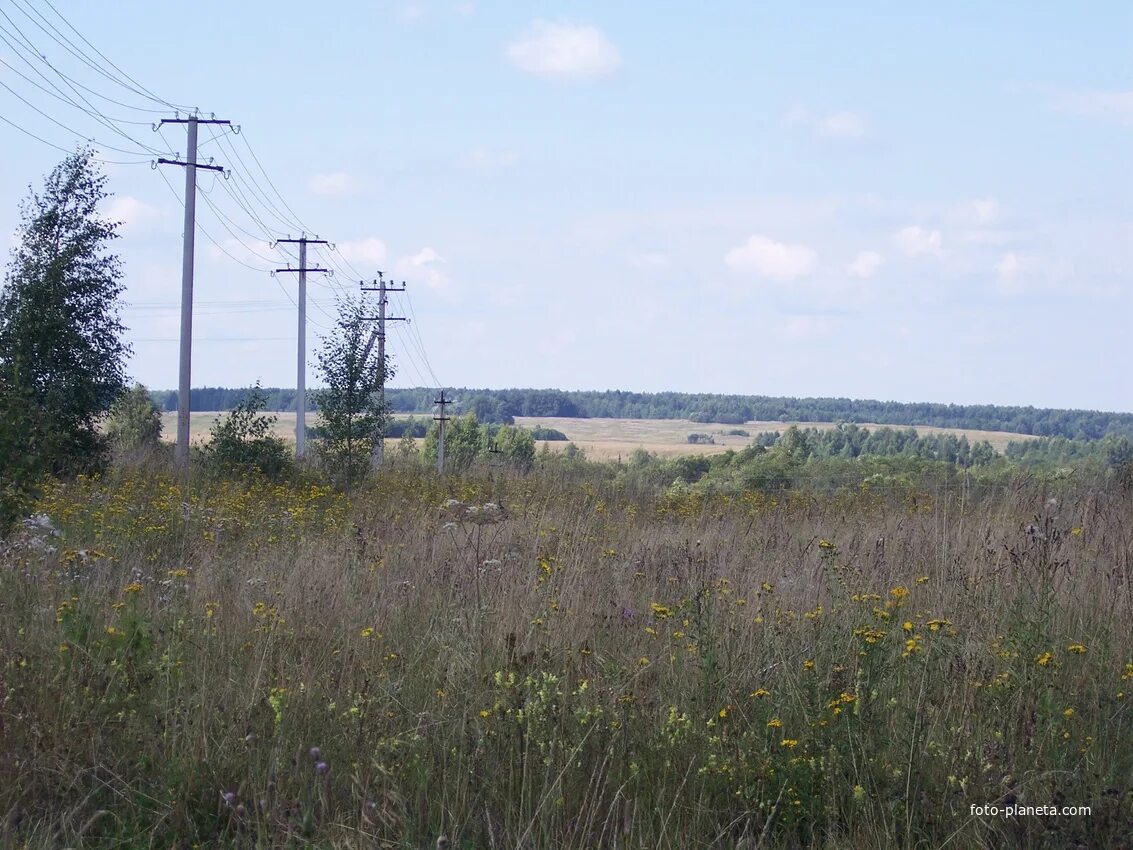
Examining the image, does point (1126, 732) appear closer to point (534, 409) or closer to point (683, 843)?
point (683, 843)

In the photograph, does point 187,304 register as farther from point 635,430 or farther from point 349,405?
point 635,430

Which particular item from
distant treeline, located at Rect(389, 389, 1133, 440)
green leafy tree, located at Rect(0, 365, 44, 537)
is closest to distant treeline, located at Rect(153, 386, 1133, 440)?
distant treeline, located at Rect(389, 389, 1133, 440)

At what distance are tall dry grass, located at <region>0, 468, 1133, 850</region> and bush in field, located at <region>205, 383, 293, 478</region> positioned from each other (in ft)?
44.3

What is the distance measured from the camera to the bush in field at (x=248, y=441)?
20.3m

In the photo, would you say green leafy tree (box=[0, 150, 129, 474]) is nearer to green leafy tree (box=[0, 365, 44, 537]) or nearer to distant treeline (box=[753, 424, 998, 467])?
green leafy tree (box=[0, 365, 44, 537])

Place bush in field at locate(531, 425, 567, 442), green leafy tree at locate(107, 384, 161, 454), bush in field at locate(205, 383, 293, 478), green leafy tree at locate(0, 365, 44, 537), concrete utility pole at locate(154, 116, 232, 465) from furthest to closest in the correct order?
1. bush in field at locate(531, 425, 567, 442)
2. green leafy tree at locate(107, 384, 161, 454)
3. concrete utility pole at locate(154, 116, 232, 465)
4. bush in field at locate(205, 383, 293, 478)
5. green leafy tree at locate(0, 365, 44, 537)

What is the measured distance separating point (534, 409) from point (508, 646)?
13092 centimetres

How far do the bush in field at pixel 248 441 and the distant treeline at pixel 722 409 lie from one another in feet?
137

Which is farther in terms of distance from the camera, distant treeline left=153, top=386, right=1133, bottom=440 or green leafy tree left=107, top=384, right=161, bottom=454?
distant treeline left=153, top=386, right=1133, bottom=440

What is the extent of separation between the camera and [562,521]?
9.62 meters

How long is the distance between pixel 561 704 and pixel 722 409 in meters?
137

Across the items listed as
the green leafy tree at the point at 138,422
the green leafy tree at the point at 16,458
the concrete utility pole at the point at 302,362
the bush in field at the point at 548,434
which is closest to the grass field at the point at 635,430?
the bush in field at the point at 548,434

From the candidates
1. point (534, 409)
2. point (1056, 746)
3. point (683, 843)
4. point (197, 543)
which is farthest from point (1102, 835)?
point (534, 409)

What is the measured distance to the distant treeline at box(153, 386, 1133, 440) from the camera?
78.0 meters
